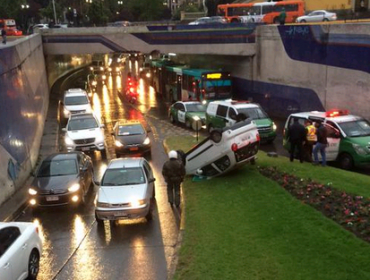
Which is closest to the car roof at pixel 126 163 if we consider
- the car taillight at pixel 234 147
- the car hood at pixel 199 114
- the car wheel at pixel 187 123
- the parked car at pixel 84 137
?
the car taillight at pixel 234 147

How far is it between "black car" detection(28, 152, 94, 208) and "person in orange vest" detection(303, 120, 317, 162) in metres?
7.86

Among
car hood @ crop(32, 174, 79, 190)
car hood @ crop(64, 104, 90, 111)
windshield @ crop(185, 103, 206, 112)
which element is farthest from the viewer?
car hood @ crop(64, 104, 90, 111)

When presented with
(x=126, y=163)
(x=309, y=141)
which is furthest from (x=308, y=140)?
(x=126, y=163)

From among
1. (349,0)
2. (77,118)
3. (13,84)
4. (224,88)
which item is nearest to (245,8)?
(349,0)

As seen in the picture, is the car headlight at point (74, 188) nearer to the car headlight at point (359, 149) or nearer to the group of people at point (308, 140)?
the group of people at point (308, 140)

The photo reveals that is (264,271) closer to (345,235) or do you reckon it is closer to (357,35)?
(345,235)

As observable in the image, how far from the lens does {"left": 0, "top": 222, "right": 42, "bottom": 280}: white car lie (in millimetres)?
8305

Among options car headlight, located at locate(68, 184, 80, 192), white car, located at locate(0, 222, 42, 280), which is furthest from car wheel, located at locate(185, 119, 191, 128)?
white car, located at locate(0, 222, 42, 280)

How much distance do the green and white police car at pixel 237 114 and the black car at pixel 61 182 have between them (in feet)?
30.4

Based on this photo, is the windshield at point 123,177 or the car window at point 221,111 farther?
the car window at point 221,111

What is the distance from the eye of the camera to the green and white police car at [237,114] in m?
22.2

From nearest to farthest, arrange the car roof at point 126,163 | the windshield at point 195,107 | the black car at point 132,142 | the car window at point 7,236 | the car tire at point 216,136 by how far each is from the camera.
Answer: the car window at point 7,236, the car roof at point 126,163, the car tire at point 216,136, the black car at point 132,142, the windshield at point 195,107

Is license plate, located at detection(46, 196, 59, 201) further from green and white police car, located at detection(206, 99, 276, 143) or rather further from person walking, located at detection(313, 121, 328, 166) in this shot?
green and white police car, located at detection(206, 99, 276, 143)

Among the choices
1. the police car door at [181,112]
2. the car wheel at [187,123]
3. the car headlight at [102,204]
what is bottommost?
the car wheel at [187,123]
